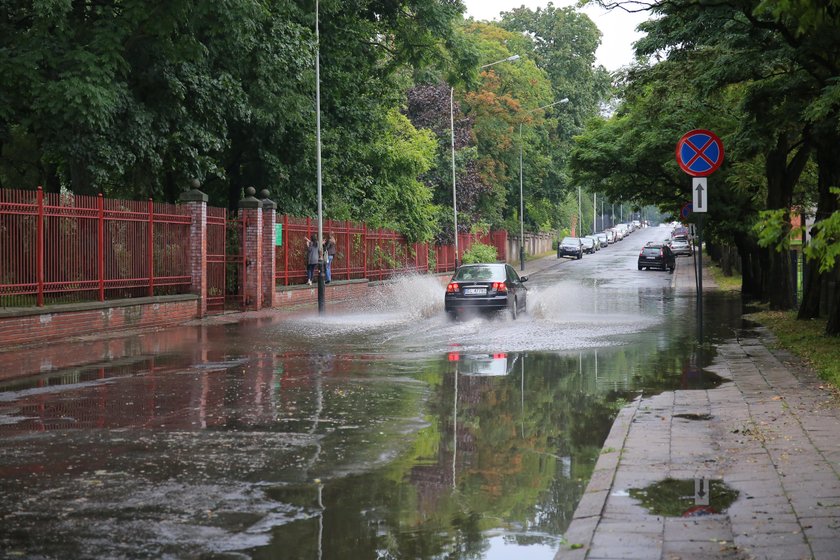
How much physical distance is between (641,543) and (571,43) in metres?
81.7

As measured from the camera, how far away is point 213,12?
84.5ft

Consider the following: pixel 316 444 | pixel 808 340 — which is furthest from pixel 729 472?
pixel 808 340

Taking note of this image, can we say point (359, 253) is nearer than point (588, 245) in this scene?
Yes

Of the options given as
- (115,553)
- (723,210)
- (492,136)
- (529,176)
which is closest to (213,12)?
(723,210)

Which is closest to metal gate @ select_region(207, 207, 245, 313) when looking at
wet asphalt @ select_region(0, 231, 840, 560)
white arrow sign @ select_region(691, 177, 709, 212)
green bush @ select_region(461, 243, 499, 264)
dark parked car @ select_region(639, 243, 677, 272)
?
wet asphalt @ select_region(0, 231, 840, 560)

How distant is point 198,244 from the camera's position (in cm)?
2567

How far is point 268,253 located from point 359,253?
33.1 ft

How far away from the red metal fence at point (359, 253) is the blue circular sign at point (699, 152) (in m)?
17.4

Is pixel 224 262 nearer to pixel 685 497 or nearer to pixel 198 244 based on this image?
pixel 198 244

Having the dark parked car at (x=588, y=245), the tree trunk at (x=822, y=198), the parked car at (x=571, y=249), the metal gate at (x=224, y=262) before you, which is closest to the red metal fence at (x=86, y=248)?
the metal gate at (x=224, y=262)

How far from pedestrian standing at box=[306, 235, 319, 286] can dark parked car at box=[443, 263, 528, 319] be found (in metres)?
9.62

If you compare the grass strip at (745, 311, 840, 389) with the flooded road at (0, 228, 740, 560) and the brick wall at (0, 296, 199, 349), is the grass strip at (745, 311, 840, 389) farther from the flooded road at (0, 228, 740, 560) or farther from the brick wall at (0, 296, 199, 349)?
the brick wall at (0, 296, 199, 349)

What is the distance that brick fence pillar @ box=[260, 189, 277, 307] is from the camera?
29.8 metres

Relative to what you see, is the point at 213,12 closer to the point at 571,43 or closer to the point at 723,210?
the point at 723,210
